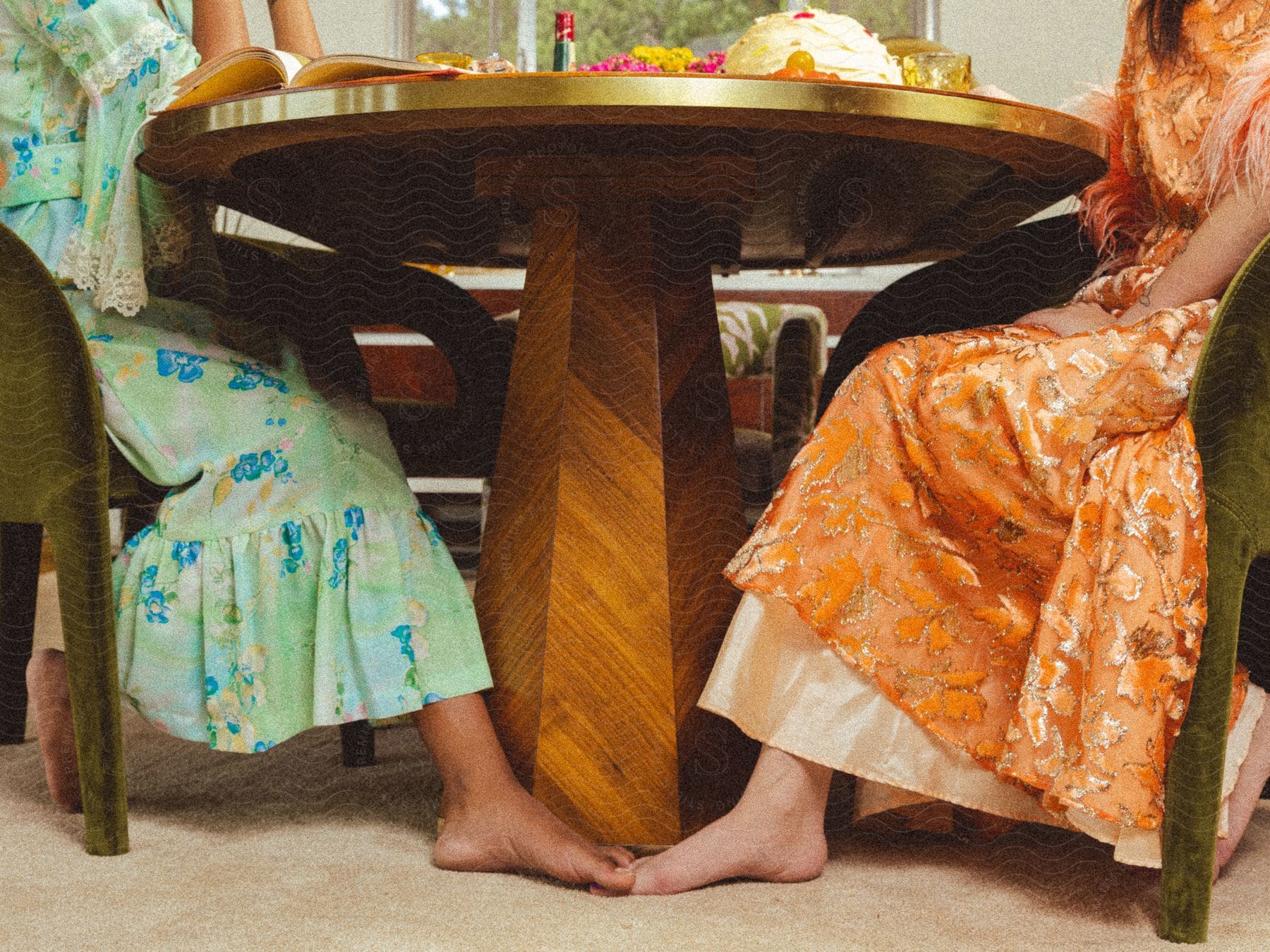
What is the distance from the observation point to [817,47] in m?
1.21

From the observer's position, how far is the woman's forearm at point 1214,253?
102cm

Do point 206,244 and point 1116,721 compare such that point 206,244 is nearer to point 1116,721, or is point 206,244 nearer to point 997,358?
point 997,358

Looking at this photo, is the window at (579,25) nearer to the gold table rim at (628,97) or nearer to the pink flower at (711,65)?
the pink flower at (711,65)

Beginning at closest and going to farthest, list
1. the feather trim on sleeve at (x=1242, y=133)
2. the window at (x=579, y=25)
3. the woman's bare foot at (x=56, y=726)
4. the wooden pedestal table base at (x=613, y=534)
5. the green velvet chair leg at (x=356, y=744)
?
the feather trim on sleeve at (x=1242, y=133) < the wooden pedestal table base at (x=613, y=534) < the woman's bare foot at (x=56, y=726) < the green velvet chair leg at (x=356, y=744) < the window at (x=579, y=25)

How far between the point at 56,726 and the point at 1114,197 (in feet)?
3.91

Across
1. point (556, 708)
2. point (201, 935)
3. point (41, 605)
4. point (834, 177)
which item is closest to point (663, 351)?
point (834, 177)

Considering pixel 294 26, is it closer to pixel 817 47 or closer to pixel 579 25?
pixel 817 47

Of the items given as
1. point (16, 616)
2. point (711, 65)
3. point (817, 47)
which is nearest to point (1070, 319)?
point (817, 47)

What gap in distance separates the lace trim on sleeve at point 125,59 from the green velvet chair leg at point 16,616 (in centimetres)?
53

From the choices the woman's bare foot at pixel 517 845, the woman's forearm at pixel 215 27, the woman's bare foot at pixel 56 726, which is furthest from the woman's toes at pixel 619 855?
the woman's forearm at pixel 215 27

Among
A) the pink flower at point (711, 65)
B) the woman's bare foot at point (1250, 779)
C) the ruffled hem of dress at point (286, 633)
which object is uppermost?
the pink flower at point (711, 65)

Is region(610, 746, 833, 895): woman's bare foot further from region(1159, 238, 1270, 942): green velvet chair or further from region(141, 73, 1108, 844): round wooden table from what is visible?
region(1159, 238, 1270, 942): green velvet chair

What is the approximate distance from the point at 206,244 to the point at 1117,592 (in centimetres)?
93

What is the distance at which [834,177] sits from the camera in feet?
3.78
